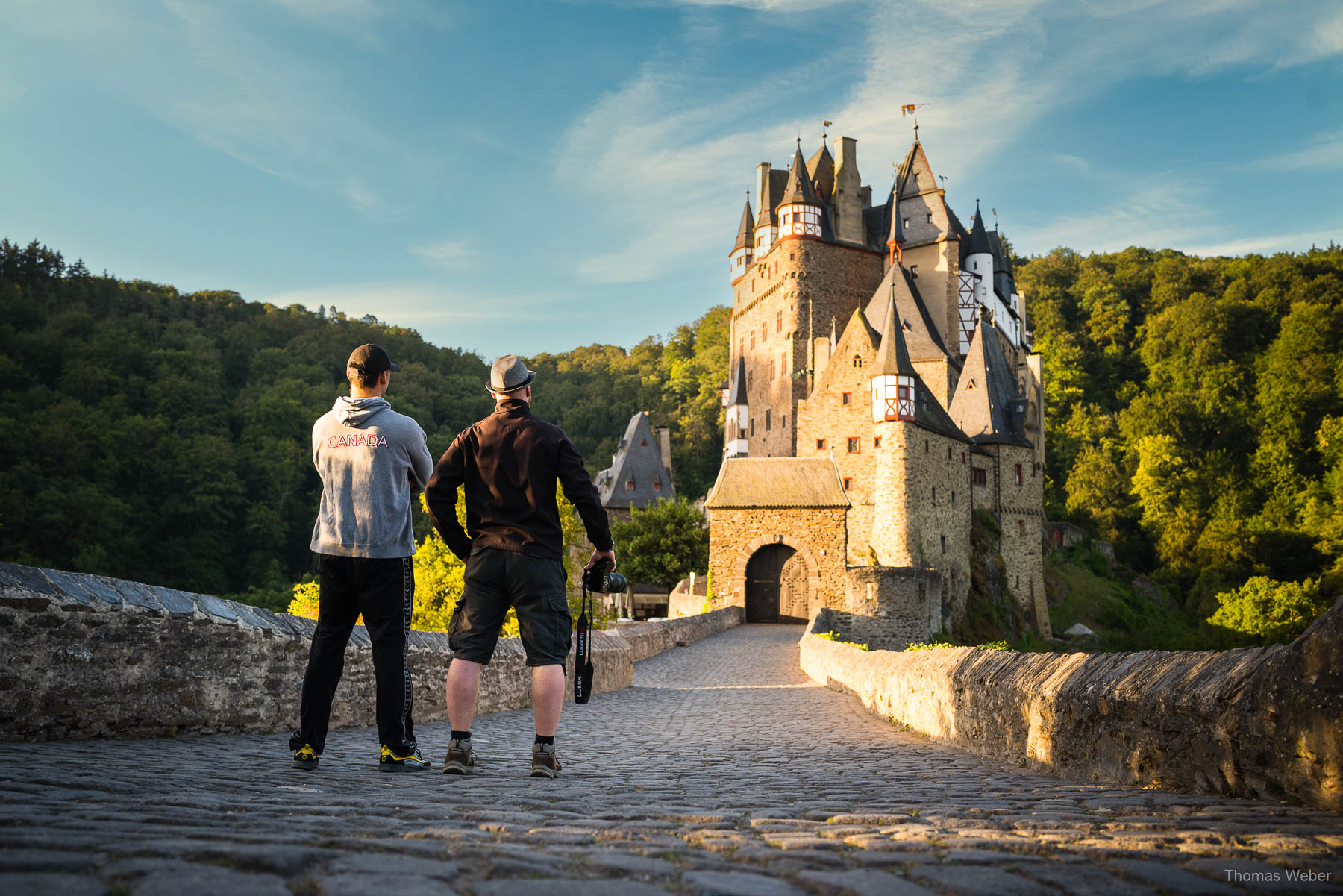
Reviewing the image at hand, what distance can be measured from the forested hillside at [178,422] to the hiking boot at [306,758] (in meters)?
39.0

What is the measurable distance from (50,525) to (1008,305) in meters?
53.2

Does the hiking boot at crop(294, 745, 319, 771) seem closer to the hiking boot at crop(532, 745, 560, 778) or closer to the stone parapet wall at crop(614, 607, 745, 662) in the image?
the hiking boot at crop(532, 745, 560, 778)

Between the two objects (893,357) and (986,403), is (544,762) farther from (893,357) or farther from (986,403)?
(986,403)

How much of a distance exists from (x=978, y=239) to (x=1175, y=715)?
2143 inches

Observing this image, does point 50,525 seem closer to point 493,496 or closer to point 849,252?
point 849,252

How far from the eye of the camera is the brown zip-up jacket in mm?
4590

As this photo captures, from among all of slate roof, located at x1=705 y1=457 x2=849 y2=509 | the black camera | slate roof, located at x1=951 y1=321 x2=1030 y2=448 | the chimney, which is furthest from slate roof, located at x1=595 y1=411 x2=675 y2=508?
the black camera

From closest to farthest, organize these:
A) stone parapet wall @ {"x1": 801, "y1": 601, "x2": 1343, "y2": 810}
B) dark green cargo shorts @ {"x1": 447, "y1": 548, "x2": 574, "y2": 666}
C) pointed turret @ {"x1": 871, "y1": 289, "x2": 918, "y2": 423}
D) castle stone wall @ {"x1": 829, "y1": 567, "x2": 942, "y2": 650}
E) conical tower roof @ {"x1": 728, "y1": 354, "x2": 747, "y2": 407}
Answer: stone parapet wall @ {"x1": 801, "y1": 601, "x2": 1343, "y2": 810}, dark green cargo shorts @ {"x1": 447, "y1": 548, "x2": 574, "y2": 666}, castle stone wall @ {"x1": 829, "y1": 567, "x2": 942, "y2": 650}, pointed turret @ {"x1": 871, "y1": 289, "x2": 918, "y2": 423}, conical tower roof @ {"x1": 728, "y1": 354, "x2": 747, "y2": 407}

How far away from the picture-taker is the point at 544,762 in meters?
4.43

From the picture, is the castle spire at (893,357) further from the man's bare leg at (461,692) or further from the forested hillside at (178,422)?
the man's bare leg at (461,692)

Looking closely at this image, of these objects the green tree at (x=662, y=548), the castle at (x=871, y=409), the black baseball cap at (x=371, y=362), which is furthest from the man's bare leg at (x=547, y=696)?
the green tree at (x=662, y=548)

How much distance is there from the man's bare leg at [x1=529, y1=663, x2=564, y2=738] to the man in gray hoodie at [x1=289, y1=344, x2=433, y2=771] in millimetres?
341

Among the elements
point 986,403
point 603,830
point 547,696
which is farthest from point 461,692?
point 986,403

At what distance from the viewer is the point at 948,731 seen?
7.27 metres
